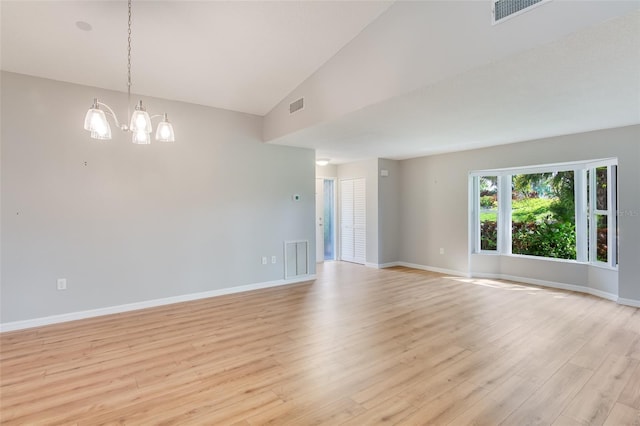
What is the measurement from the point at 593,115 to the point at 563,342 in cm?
264

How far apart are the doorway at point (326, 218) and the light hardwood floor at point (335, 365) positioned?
11.6 ft

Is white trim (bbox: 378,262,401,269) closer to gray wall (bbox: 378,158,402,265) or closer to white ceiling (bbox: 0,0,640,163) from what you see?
gray wall (bbox: 378,158,402,265)

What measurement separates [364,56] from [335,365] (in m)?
3.09

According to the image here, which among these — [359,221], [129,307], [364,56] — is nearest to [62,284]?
[129,307]

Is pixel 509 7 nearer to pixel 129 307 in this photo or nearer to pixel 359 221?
pixel 129 307

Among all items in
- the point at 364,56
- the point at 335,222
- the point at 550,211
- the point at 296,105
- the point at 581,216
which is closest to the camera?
the point at 364,56

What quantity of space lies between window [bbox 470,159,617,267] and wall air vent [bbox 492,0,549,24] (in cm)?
351

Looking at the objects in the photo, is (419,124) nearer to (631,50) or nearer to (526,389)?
(631,50)

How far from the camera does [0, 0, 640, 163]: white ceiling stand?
2.34 metres

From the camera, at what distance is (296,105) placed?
4.54 m

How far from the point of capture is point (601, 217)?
479cm

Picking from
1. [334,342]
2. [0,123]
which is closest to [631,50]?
[334,342]

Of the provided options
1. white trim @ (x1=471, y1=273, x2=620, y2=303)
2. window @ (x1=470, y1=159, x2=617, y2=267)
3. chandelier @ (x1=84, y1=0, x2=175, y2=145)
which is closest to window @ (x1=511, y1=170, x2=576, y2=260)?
window @ (x1=470, y1=159, x2=617, y2=267)

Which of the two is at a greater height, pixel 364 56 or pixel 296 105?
pixel 364 56
